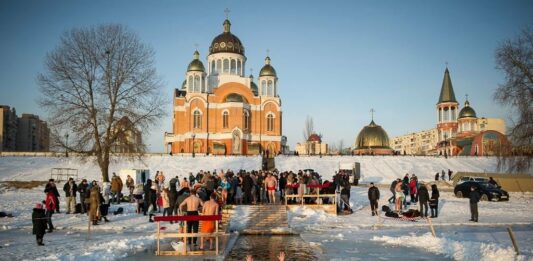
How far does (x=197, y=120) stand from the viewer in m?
60.9

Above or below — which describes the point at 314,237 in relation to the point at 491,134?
below

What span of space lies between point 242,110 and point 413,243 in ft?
154

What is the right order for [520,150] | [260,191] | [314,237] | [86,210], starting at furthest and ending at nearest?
1. [520,150]
2. [260,191]
3. [86,210]
4. [314,237]

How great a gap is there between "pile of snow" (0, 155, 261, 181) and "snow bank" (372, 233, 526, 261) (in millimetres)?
29864

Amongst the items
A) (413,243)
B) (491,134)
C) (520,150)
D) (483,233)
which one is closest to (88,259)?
(413,243)

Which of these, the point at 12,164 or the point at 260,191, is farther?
the point at 12,164

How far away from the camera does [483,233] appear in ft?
52.4

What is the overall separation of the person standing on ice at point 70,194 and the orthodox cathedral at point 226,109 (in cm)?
3571

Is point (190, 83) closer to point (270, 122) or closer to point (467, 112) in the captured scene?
point (270, 122)

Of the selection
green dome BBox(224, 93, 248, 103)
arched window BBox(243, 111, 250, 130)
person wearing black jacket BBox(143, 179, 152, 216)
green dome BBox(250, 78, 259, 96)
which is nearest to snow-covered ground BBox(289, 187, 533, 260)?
person wearing black jacket BBox(143, 179, 152, 216)

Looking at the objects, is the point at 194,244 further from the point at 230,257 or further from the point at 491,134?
the point at 491,134

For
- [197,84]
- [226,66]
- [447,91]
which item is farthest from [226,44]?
[447,91]

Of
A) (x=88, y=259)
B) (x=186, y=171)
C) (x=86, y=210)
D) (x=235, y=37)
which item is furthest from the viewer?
(x=235, y=37)

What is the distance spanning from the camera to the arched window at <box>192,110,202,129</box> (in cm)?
6056
